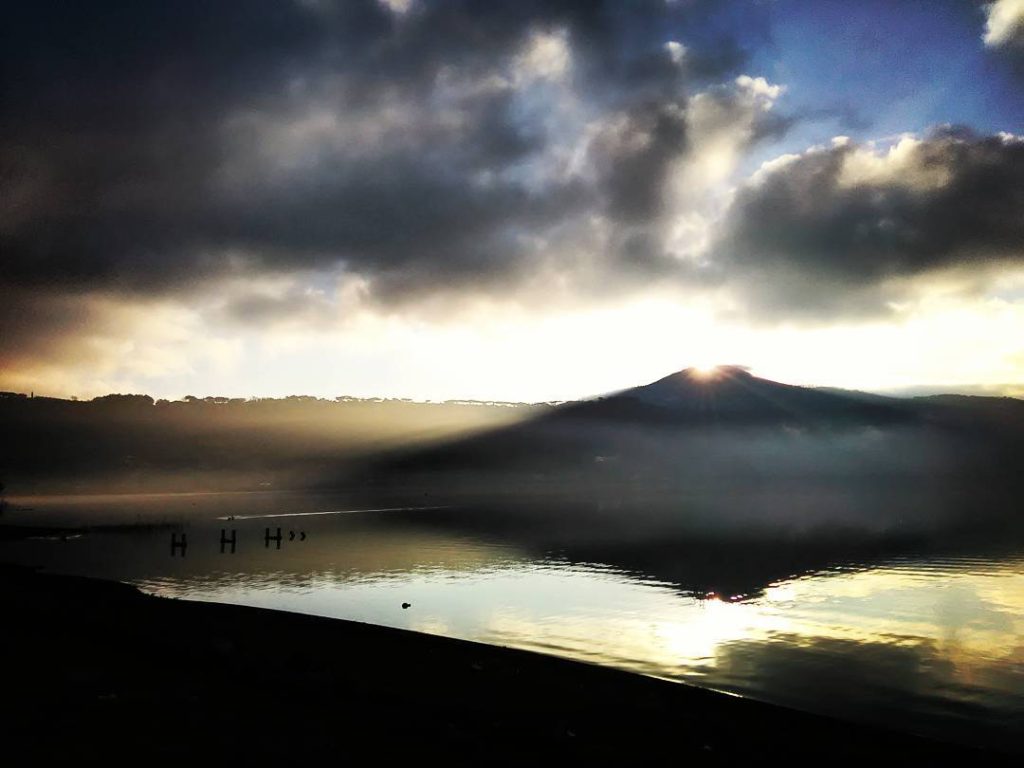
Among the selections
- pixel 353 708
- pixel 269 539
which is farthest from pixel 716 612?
pixel 269 539

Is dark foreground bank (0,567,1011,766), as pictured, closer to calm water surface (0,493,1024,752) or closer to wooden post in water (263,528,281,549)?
calm water surface (0,493,1024,752)

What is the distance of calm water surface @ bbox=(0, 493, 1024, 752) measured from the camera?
26.8 meters

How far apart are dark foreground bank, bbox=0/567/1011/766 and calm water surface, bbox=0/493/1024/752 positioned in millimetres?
6749

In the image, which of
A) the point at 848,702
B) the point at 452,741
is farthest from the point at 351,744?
the point at 848,702

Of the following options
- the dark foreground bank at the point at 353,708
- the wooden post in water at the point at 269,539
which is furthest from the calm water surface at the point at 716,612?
the wooden post in water at the point at 269,539

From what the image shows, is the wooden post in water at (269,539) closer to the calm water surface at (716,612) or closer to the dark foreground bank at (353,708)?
the calm water surface at (716,612)

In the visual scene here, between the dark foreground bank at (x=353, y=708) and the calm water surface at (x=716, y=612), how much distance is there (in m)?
6.75

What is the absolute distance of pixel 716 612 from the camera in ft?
146

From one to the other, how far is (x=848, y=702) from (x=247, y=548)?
91840 mm

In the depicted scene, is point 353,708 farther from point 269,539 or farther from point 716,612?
point 269,539

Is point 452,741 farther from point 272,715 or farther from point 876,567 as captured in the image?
point 876,567

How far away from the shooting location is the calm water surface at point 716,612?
2678 centimetres

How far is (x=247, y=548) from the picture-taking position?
10044cm

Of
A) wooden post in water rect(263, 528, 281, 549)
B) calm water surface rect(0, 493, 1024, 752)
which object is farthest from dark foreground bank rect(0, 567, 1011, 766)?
wooden post in water rect(263, 528, 281, 549)
